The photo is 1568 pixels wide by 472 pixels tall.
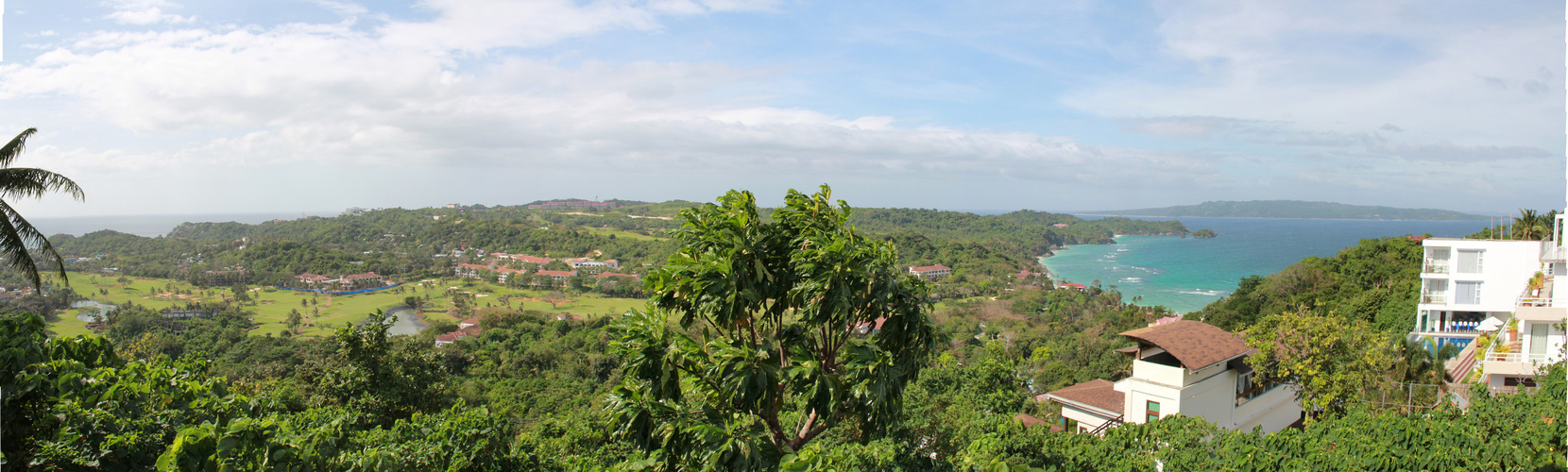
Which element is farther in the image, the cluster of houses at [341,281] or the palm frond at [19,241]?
the cluster of houses at [341,281]

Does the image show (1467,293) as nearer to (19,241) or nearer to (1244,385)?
(1244,385)

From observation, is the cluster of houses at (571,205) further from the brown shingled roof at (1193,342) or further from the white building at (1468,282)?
the brown shingled roof at (1193,342)

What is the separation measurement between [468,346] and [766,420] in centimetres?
4496

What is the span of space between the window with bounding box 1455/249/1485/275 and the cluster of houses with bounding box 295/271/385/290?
284 feet

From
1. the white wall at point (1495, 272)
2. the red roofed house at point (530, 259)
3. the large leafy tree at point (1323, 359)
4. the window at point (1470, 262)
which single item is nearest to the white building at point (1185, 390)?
the large leafy tree at point (1323, 359)

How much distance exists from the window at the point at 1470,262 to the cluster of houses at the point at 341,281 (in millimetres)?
86452

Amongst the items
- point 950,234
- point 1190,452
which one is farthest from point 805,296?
point 950,234

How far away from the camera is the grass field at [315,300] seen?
56.3m

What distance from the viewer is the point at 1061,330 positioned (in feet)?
154

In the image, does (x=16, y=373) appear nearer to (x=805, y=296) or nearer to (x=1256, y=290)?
(x=805, y=296)

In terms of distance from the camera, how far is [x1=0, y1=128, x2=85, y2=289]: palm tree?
673 centimetres

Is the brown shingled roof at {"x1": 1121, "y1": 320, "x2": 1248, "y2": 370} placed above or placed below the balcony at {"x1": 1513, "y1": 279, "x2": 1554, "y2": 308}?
below

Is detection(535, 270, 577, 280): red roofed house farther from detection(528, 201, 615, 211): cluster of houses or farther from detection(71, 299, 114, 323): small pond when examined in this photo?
detection(528, 201, 615, 211): cluster of houses

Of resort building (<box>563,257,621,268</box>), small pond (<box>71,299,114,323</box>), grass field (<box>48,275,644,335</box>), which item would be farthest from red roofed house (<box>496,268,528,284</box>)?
small pond (<box>71,299,114,323</box>)
